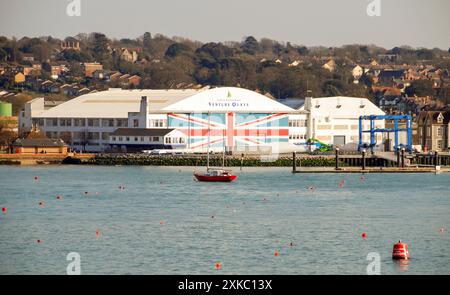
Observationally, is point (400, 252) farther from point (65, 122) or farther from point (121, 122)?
point (65, 122)

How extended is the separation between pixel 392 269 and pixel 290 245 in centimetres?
568

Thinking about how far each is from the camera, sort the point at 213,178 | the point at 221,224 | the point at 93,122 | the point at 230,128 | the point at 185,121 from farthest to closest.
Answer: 1. the point at 93,122
2. the point at 230,128
3. the point at 185,121
4. the point at 213,178
5. the point at 221,224

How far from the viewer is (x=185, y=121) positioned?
360 feet

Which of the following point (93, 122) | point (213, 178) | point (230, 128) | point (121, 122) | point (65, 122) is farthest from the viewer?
point (65, 122)

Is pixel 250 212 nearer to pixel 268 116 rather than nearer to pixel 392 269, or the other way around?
pixel 392 269

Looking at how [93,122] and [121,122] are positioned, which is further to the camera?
[93,122]

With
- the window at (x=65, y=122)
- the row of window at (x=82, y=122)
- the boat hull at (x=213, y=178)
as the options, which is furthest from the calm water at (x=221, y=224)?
the window at (x=65, y=122)

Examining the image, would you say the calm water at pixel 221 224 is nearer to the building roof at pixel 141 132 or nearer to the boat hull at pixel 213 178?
the boat hull at pixel 213 178

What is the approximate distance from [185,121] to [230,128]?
3600 millimetres

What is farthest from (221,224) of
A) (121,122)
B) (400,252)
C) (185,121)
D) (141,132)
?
(121,122)

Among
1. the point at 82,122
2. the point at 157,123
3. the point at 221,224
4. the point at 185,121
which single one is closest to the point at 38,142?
the point at 82,122

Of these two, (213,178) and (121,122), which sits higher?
(121,122)

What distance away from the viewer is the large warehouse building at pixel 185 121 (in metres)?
109

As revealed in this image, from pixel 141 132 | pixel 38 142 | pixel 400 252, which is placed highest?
pixel 141 132
